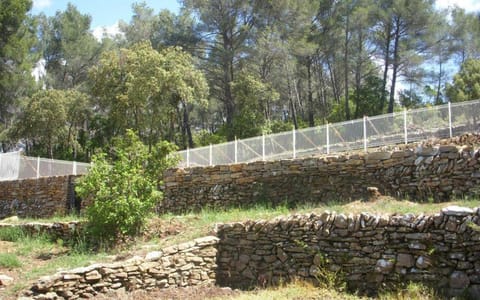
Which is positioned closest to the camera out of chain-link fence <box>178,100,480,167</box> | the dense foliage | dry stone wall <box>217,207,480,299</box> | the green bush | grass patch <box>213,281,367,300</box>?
dry stone wall <box>217,207,480,299</box>

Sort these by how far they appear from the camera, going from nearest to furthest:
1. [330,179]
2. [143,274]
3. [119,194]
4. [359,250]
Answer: [359,250] → [143,274] → [119,194] → [330,179]

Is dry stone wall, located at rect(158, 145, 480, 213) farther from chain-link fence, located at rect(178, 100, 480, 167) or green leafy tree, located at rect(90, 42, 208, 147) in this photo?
green leafy tree, located at rect(90, 42, 208, 147)

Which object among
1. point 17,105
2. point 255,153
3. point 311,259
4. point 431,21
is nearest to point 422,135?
point 255,153

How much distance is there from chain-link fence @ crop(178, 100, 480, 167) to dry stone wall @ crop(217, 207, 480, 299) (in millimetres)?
5828

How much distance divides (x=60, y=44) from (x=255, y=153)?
27536mm


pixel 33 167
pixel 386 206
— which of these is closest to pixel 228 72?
pixel 33 167

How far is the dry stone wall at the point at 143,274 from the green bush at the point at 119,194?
152 cm

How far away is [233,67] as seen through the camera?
31.2m

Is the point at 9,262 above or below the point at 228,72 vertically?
below

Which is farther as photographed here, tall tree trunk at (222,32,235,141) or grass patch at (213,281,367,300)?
tall tree trunk at (222,32,235,141)

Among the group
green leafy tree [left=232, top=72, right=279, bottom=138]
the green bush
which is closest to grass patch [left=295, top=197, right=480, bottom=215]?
the green bush

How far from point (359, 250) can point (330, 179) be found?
345 centimetres

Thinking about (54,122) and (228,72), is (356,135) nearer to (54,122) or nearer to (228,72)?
(228,72)

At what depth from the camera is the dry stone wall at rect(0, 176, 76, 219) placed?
16.5 m
